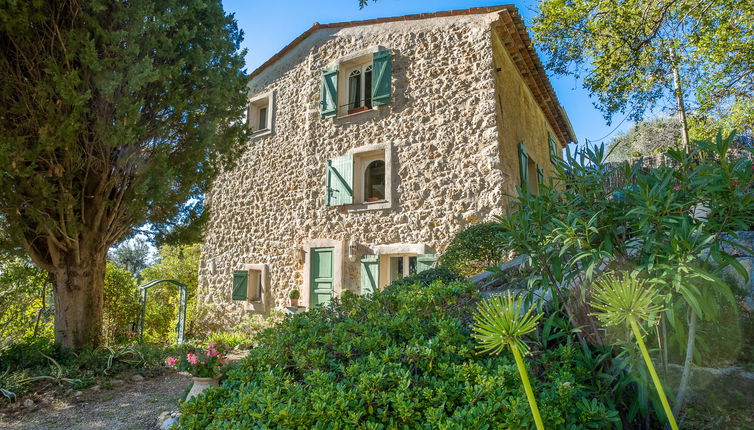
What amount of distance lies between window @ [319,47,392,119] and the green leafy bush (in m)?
6.89

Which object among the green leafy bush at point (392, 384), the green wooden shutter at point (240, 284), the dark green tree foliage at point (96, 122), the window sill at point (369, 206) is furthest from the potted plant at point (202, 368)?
the green wooden shutter at point (240, 284)

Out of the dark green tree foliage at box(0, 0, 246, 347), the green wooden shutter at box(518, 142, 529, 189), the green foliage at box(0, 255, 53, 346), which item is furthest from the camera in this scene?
the green wooden shutter at box(518, 142, 529, 189)

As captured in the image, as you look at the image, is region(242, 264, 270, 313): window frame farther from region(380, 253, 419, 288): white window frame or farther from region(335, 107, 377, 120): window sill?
region(335, 107, 377, 120): window sill

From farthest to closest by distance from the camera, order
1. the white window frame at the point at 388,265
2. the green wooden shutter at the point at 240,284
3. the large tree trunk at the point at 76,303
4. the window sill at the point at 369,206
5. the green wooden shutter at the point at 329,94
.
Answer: the green wooden shutter at the point at 240,284 → the green wooden shutter at the point at 329,94 → the window sill at the point at 369,206 → the white window frame at the point at 388,265 → the large tree trunk at the point at 76,303

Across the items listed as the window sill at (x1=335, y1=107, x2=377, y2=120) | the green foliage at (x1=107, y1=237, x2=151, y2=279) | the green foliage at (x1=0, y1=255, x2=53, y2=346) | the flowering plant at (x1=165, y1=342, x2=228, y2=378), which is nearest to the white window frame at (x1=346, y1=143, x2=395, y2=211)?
the window sill at (x1=335, y1=107, x2=377, y2=120)

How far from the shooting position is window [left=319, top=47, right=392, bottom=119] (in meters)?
8.86

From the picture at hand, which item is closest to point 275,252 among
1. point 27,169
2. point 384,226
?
point 384,226

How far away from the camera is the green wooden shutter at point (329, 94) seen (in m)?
9.10

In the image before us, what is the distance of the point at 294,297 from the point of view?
28.5ft

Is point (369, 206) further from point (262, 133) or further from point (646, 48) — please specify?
point (646, 48)

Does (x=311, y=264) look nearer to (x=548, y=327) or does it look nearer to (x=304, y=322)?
(x=304, y=322)

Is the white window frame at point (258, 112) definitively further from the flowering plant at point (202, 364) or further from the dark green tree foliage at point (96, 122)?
the flowering plant at point (202, 364)

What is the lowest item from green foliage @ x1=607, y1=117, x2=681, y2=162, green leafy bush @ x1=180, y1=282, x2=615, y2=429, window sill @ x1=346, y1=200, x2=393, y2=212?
green leafy bush @ x1=180, y1=282, x2=615, y2=429

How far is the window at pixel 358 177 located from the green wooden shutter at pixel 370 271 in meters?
1.05
